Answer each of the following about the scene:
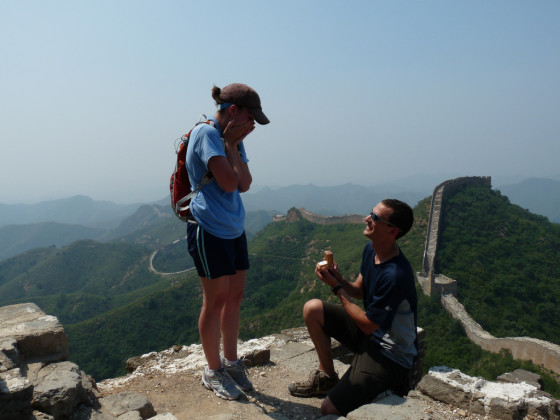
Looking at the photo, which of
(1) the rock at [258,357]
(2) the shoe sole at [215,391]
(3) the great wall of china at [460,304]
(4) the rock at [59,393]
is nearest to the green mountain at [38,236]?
(3) the great wall of china at [460,304]

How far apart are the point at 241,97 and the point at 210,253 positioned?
116 centimetres

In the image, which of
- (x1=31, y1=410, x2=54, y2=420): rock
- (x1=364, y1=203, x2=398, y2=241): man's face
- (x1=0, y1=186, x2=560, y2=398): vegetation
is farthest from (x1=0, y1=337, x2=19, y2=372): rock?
(x1=0, y1=186, x2=560, y2=398): vegetation

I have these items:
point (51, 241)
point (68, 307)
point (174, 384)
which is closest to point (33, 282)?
point (68, 307)

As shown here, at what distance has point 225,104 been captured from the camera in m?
2.89

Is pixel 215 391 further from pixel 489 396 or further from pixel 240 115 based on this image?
pixel 240 115

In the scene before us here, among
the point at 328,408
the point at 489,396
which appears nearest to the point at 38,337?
the point at 328,408

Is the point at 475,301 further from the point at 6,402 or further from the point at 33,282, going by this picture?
the point at 33,282

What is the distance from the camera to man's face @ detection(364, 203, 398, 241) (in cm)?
292

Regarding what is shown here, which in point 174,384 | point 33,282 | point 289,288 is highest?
point 174,384

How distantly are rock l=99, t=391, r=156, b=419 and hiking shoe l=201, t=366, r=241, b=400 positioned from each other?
1.60 ft

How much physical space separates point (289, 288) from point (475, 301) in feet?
41.2

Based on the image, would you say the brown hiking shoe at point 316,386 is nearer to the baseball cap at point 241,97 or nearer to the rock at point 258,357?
the rock at point 258,357

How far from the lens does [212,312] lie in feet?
9.86

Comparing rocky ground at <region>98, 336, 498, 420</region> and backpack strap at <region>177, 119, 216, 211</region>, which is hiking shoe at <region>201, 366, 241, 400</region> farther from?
backpack strap at <region>177, 119, 216, 211</region>
